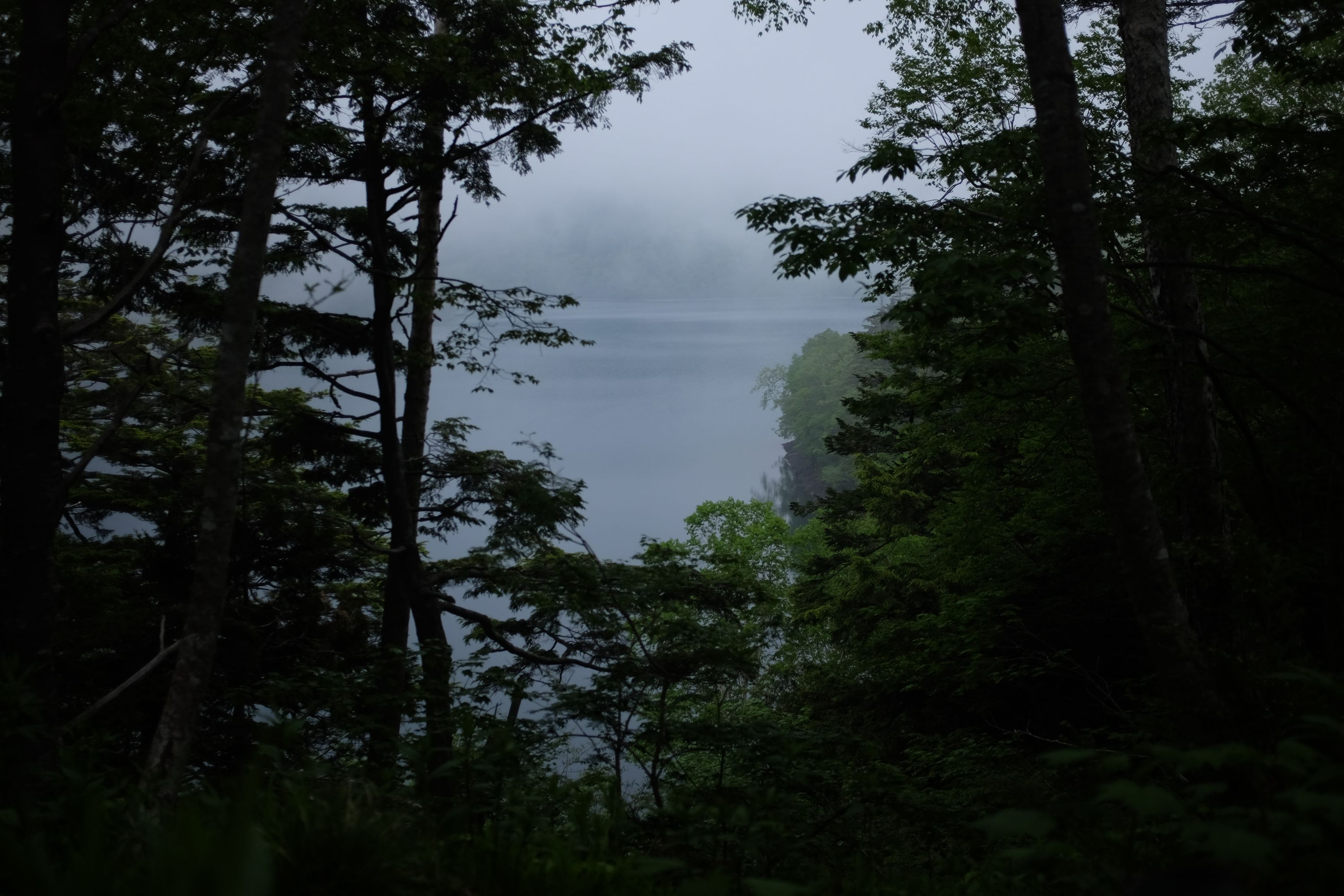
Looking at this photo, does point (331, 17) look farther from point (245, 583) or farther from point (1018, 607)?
point (1018, 607)

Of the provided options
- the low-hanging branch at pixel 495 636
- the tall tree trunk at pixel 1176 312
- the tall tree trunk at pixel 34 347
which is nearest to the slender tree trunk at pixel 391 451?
the low-hanging branch at pixel 495 636

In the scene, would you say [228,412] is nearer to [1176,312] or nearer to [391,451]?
[391,451]

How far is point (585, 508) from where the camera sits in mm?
9477

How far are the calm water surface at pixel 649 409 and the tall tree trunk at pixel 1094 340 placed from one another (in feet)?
115

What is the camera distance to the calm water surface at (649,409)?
231 feet

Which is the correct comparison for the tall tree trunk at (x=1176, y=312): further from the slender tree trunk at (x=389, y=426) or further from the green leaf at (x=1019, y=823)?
the slender tree trunk at (x=389, y=426)

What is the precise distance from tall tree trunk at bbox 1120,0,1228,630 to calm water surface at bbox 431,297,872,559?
32902mm

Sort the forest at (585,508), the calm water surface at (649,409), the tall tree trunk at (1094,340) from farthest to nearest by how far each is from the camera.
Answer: the calm water surface at (649,409) < the tall tree trunk at (1094,340) < the forest at (585,508)

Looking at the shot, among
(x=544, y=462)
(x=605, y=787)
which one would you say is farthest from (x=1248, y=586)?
(x=544, y=462)

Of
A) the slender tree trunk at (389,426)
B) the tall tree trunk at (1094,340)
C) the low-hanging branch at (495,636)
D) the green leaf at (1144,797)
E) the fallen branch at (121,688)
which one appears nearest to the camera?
the green leaf at (1144,797)

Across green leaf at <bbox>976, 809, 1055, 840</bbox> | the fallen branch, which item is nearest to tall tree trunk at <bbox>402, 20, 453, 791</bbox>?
the fallen branch

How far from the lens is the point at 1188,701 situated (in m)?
3.53

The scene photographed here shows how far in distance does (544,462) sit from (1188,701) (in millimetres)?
7139

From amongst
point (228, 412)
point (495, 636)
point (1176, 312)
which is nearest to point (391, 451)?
point (495, 636)
